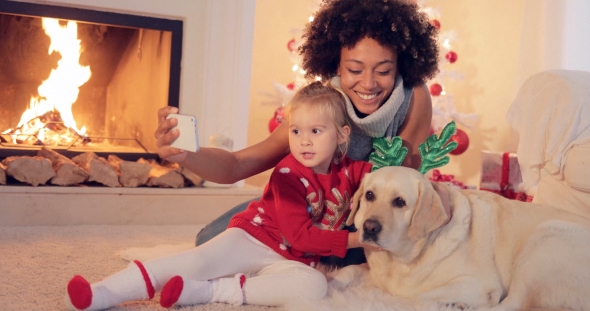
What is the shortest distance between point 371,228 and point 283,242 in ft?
1.26

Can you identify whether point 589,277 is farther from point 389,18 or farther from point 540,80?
point 540,80

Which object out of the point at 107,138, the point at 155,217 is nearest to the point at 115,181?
the point at 155,217

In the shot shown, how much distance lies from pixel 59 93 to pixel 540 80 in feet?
8.31

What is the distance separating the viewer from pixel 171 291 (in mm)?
1528

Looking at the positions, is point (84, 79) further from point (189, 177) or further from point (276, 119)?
point (276, 119)

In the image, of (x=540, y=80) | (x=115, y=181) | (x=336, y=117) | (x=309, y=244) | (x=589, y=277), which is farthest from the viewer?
(x=115, y=181)

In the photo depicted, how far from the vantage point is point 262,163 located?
209 cm

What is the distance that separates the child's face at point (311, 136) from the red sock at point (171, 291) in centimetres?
56

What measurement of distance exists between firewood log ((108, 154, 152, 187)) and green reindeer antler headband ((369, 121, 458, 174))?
4.71 feet

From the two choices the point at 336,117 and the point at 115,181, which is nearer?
the point at 336,117

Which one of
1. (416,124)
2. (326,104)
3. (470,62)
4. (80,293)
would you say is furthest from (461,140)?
(80,293)

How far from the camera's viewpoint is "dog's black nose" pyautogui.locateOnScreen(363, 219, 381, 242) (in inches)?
60.7

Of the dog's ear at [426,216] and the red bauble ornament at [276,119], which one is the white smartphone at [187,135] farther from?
the red bauble ornament at [276,119]

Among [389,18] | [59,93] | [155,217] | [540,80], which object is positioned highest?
[389,18]
